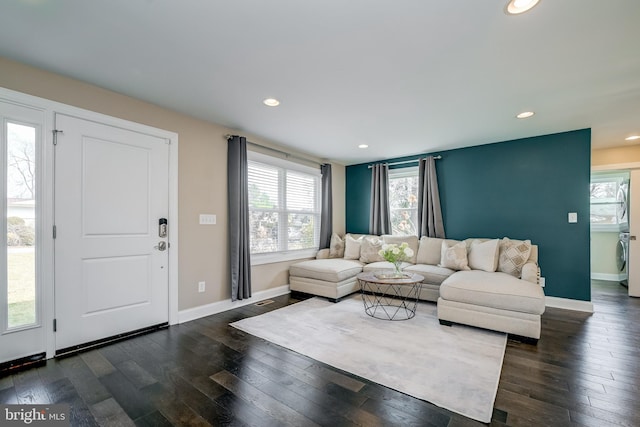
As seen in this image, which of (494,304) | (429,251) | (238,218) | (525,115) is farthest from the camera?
(429,251)

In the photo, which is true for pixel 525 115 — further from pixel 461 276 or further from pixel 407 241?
pixel 407 241

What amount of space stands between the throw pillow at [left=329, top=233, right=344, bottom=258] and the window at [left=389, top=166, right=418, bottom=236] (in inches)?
41.3

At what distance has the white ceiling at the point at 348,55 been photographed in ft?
5.56

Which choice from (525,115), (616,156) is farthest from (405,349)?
(616,156)

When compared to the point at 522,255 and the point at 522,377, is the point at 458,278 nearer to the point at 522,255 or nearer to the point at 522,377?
the point at 522,255

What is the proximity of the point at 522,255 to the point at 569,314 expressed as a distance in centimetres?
89

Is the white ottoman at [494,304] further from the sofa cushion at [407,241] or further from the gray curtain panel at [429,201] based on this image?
the gray curtain panel at [429,201]

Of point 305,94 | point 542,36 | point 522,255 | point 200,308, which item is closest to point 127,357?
point 200,308

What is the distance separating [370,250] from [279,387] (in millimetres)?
3234

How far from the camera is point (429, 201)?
16.0ft

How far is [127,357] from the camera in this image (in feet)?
7.97

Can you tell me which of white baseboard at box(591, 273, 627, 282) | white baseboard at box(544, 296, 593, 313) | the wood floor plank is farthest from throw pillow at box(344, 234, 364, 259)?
white baseboard at box(591, 273, 627, 282)

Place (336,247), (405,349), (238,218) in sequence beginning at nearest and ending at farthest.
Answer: (405,349) < (238,218) < (336,247)

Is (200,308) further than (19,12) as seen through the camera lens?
Yes
